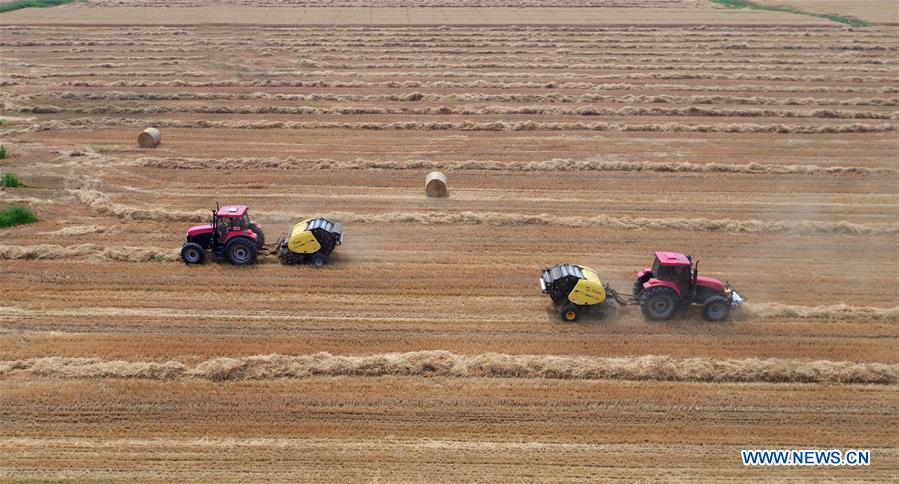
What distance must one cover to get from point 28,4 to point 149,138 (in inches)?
1800

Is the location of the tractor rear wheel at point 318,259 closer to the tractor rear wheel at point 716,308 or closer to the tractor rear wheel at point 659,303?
the tractor rear wheel at point 659,303

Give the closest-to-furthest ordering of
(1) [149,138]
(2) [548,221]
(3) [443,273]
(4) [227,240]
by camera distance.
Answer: (4) [227,240]
(3) [443,273]
(2) [548,221]
(1) [149,138]

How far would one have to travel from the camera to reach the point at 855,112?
30438 mm

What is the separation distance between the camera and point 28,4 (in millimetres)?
60250

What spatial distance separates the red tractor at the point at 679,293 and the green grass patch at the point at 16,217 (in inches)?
658

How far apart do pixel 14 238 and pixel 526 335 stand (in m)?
13.9

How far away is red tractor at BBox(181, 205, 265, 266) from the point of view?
56.4ft

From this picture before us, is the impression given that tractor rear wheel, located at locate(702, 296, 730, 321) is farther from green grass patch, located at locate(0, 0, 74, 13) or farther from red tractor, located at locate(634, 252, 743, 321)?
green grass patch, located at locate(0, 0, 74, 13)

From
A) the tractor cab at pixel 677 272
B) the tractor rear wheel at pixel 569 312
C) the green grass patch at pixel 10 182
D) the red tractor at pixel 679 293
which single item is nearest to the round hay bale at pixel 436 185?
the tractor rear wheel at pixel 569 312

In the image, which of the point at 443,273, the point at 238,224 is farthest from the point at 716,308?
the point at 238,224

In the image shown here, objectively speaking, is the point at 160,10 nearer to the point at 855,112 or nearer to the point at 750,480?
the point at 855,112

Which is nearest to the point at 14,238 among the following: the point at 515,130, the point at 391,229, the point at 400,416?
the point at 391,229

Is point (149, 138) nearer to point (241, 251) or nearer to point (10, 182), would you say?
point (10, 182)

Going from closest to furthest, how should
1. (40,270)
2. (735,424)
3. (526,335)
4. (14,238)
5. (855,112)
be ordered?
(735,424)
(526,335)
(40,270)
(14,238)
(855,112)
